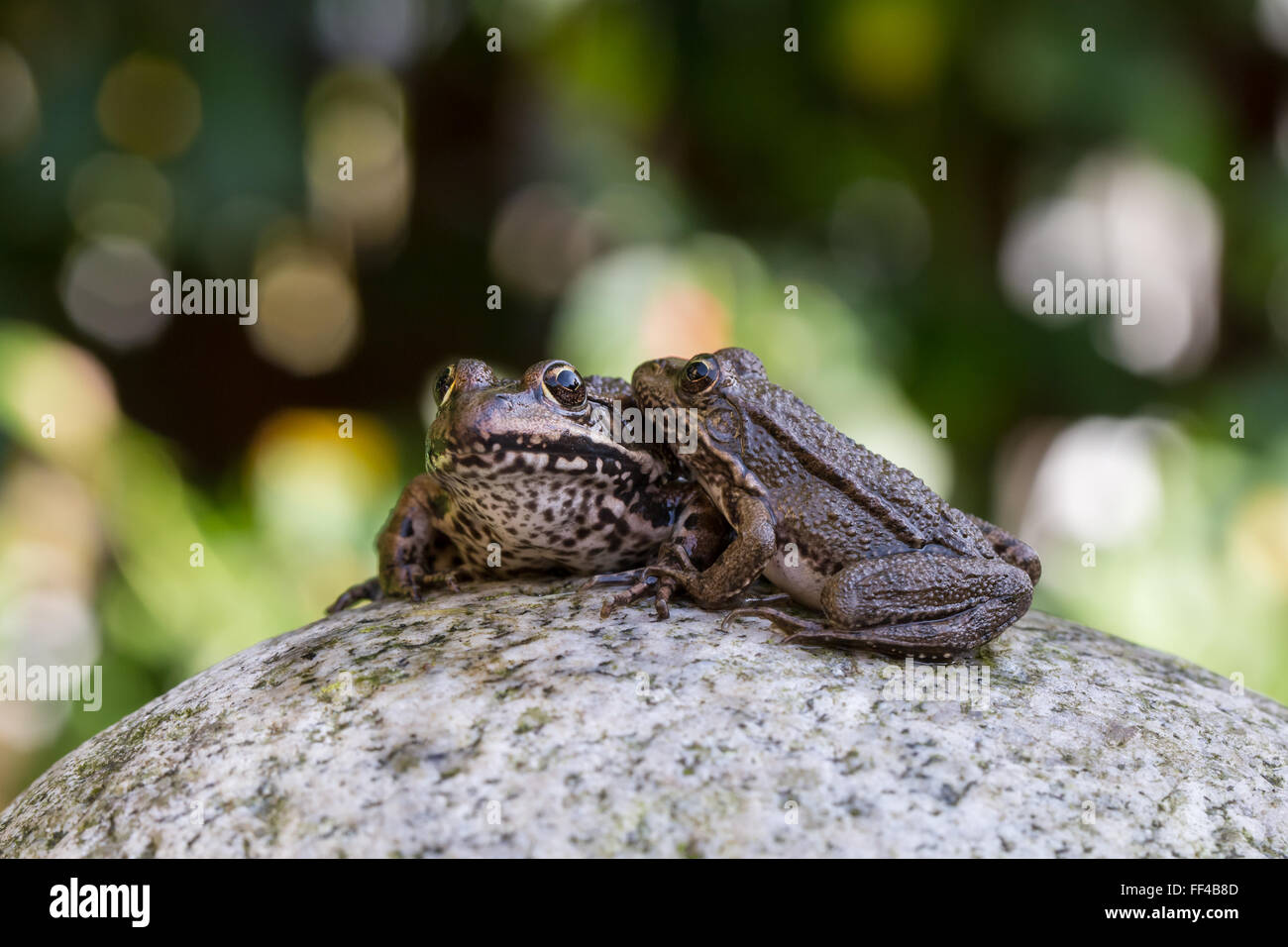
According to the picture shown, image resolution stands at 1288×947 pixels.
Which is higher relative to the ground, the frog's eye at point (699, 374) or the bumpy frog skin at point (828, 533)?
the frog's eye at point (699, 374)

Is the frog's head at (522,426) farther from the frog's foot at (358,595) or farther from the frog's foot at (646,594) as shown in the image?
the frog's foot at (358,595)

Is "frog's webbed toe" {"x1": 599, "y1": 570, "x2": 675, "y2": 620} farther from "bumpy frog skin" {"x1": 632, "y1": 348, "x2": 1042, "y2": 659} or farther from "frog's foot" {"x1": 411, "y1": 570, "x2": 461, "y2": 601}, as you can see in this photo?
"frog's foot" {"x1": 411, "y1": 570, "x2": 461, "y2": 601}

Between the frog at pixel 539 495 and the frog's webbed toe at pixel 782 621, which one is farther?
the frog at pixel 539 495

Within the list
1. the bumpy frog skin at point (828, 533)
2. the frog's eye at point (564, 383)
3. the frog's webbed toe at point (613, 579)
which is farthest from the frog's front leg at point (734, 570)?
the frog's eye at point (564, 383)

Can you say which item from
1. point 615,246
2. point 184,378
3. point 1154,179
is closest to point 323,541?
point 184,378

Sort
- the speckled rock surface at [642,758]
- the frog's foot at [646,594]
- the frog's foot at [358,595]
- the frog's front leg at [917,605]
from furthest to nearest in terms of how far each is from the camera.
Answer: the frog's foot at [358,595] → the frog's foot at [646,594] → the frog's front leg at [917,605] → the speckled rock surface at [642,758]

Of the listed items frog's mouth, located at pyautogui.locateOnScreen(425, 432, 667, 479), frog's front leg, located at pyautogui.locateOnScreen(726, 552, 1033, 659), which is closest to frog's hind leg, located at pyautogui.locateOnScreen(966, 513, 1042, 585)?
frog's front leg, located at pyautogui.locateOnScreen(726, 552, 1033, 659)

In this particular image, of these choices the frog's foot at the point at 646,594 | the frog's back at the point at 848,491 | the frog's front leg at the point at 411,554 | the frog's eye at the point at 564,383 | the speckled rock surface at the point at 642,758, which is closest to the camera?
the speckled rock surface at the point at 642,758

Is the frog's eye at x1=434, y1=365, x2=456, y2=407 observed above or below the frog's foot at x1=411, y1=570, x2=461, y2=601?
above

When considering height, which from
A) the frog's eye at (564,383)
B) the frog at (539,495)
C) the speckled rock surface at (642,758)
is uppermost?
the frog's eye at (564,383)
